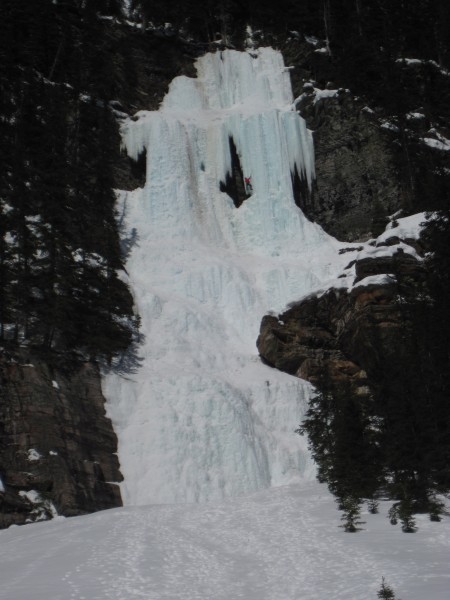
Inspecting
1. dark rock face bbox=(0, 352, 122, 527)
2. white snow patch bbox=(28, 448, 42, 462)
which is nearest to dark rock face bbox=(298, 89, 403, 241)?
dark rock face bbox=(0, 352, 122, 527)

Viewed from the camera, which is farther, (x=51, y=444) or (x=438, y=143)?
(x=438, y=143)

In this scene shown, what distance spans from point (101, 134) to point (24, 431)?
2558 centimetres

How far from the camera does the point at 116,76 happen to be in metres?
48.2

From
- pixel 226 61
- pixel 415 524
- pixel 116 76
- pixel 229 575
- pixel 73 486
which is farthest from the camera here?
pixel 226 61

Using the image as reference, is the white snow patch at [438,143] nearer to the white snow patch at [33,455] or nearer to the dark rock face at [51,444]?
the dark rock face at [51,444]

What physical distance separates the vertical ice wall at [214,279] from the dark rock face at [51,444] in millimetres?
1114

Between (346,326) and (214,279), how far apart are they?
376 inches

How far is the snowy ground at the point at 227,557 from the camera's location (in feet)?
34.0

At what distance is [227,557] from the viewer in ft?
44.0

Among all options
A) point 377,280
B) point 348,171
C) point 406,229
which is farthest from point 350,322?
point 348,171

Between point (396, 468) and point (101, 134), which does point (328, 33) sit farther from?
point (396, 468)

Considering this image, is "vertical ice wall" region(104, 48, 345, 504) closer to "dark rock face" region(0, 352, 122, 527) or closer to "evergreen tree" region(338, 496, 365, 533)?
"dark rock face" region(0, 352, 122, 527)

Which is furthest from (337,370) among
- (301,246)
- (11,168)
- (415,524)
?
(11,168)

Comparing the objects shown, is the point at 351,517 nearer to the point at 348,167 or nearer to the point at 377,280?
the point at 377,280
